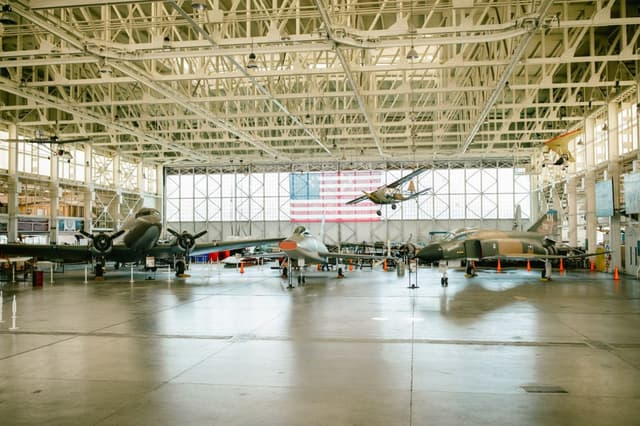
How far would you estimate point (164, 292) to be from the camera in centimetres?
1906

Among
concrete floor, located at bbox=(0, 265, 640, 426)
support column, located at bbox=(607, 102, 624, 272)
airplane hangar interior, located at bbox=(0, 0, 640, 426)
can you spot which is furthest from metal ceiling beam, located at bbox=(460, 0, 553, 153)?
concrete floor, located at bbox=(0, 265, 640, 426)

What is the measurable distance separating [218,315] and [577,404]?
9.16 m

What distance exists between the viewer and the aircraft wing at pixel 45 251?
24125 millimetres

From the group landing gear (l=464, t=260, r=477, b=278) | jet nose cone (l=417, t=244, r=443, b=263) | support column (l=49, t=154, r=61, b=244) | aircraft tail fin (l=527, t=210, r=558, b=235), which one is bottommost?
landing gear (l=464, t=260, r=477, b=278)

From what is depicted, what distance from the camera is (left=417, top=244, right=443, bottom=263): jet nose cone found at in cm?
2212

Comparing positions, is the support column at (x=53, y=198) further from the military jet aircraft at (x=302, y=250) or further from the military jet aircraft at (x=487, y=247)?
the military jet aircraft at (x=487, y=247)

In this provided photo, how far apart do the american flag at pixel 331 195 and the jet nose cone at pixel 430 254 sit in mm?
14963

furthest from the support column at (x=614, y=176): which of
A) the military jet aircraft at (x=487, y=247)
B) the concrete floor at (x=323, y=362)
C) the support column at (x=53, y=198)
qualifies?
the support column at (x=53, y=198)

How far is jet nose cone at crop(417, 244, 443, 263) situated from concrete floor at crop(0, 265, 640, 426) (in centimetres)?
644

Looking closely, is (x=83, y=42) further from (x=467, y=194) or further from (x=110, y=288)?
(x=467, y=194)

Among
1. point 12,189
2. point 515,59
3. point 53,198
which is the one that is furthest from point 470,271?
point 53,198

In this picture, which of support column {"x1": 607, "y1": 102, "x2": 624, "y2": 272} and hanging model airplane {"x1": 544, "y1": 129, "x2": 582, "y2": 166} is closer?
support column {"x1": 607, "y1": 102, "x2": 624, "y2": 272}

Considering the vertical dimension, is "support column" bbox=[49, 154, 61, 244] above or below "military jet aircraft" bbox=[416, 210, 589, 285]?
above

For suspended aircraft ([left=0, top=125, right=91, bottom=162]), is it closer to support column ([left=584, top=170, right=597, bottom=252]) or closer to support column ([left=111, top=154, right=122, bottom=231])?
support column ([left=111, top=154, right=122, bottom=231])
